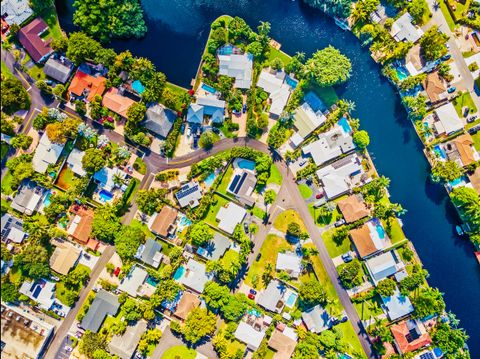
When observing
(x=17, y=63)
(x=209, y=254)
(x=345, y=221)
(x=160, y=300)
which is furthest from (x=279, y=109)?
(x=17, y=63)

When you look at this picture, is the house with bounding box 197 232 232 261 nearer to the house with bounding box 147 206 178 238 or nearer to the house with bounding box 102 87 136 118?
the house with bounding box 147 206 178 238

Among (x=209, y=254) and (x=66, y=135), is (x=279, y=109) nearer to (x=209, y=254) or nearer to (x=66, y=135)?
(x=209, y=254)

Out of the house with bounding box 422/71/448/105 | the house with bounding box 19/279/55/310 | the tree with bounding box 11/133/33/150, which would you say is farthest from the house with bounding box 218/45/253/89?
the house with bounding box 19/279/55/310

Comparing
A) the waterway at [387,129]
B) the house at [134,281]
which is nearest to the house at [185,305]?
the house at [134,281]

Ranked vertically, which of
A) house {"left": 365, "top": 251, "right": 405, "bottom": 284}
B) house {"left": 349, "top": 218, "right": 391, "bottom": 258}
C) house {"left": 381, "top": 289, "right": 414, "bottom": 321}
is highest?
house {"left": 349, "top": 218, "right": 391, "bottom": 258}

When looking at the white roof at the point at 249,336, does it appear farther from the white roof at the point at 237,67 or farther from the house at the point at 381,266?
the white roof at the point at 237,67

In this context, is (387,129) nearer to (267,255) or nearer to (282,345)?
(267,255)

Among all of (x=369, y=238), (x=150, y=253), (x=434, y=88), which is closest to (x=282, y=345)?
(x=369, y=238)
